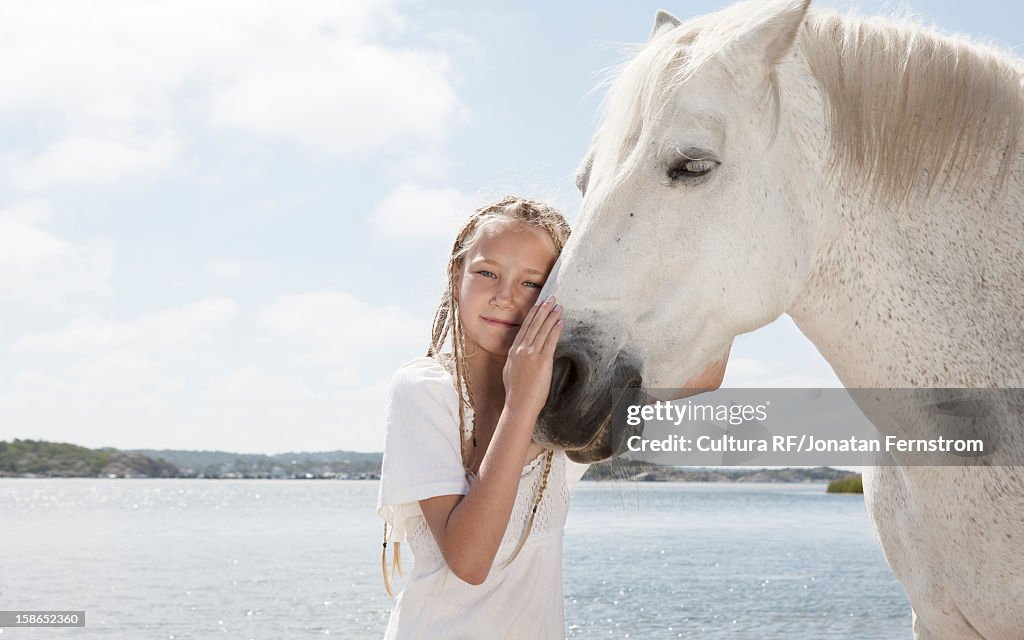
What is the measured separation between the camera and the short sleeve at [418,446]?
169 centimetres

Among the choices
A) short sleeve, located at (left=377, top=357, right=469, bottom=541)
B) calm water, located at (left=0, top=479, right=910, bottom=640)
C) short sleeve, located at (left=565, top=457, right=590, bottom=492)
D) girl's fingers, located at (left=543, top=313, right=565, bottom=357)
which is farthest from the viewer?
calm water, located at (left=0, top=479, right=910, bottom=640)

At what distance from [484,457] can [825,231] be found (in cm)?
84

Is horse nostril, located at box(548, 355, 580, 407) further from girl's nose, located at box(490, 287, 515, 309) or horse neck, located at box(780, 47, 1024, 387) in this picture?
horse neck, located at box(780, 47, 1024, 387)

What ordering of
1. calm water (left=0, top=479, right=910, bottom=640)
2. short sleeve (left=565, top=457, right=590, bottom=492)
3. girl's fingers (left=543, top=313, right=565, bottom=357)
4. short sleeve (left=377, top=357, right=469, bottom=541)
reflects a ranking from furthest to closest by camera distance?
calm water (left=0, top=479, right=910, bottom=640), short sleeve (left=565, top=457, right=590, bottom=492), short sleeve (left=377, top=357, right=469, bottom=541), girl's fingers (left=543, top=313, right=565, bottom=357)

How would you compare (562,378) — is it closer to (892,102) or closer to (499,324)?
(499,324)

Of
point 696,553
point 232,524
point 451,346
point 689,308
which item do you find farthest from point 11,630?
point 232,524

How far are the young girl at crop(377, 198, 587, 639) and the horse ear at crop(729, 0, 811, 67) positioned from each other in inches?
23.6

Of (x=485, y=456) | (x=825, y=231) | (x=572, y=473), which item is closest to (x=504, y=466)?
(x=485, y=456)

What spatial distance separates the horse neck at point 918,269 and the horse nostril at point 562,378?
551 millimetres

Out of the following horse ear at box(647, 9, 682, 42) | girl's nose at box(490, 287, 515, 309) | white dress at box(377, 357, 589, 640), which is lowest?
white dress at box(377, 357, 589, 640)

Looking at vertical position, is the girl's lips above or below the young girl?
above

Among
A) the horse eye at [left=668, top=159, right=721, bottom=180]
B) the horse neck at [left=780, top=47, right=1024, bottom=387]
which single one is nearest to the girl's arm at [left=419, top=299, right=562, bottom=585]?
the horse eye at [left=668, top=159, right=721, bottom=180]

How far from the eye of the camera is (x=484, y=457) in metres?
1.69

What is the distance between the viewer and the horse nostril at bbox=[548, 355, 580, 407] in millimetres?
1532
